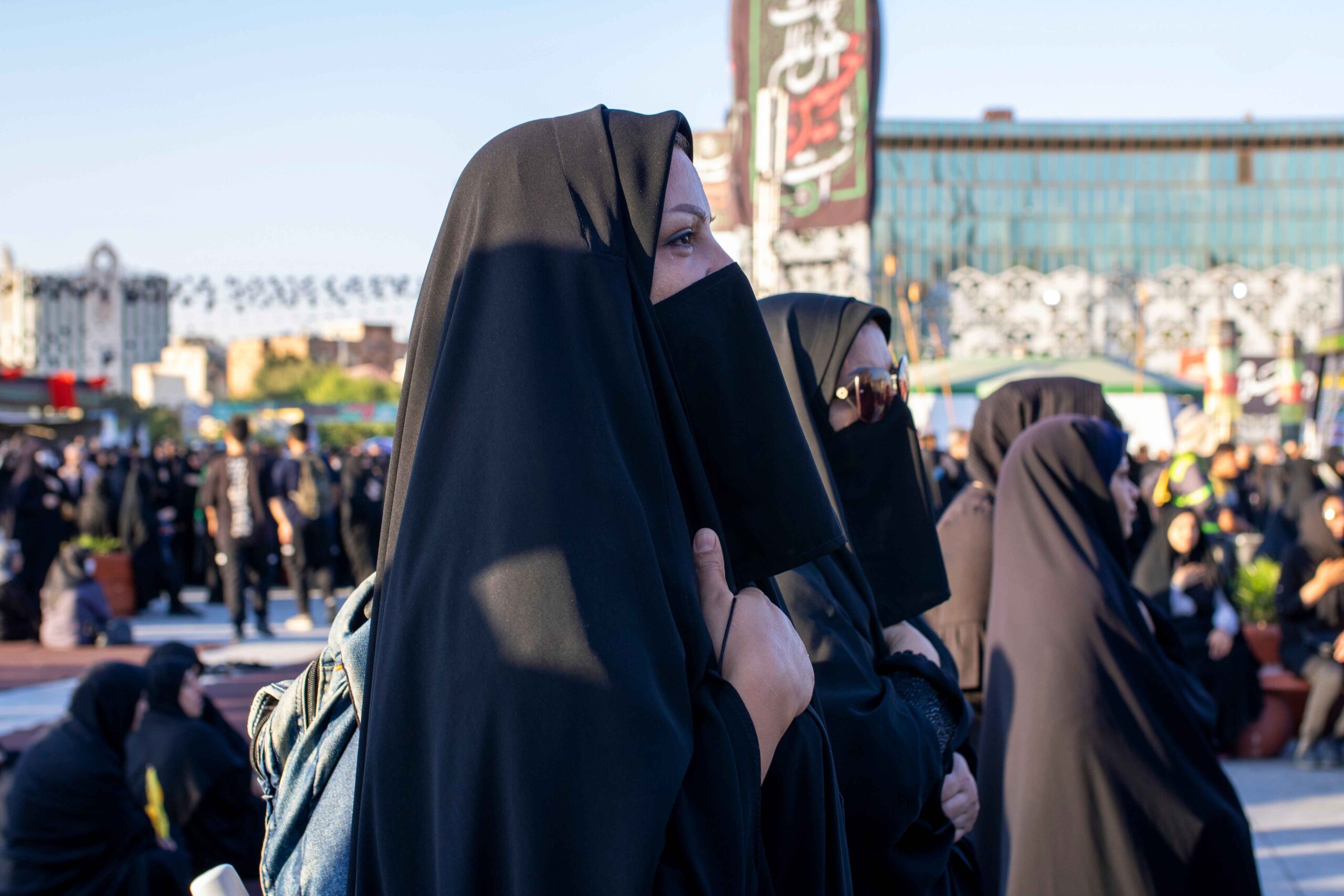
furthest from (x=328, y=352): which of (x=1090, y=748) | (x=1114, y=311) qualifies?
(x=1090, y=748)

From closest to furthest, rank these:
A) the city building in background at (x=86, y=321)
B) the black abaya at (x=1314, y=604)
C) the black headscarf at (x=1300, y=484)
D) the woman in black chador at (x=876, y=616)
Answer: the woman in black chador at (x=876, y=616)
the black abaya at (x=1314, y=604)
the black headscarf at (x=1300, y=484)
the city building in background at (x=86, y=321)

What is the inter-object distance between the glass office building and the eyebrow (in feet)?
223

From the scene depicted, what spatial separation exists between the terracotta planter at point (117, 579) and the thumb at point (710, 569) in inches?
440

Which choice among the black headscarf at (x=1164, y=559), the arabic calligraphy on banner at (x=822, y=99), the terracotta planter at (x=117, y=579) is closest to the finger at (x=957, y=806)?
the black headscarf at (x=1164, y=559)

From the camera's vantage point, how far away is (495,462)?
1.06 meters

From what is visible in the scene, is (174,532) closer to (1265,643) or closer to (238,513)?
(238,513)

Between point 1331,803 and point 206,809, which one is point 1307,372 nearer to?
point 1331,803

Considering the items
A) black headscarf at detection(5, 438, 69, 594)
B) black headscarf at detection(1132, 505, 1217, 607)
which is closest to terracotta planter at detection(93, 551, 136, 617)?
black headscarf at detection(5, 438, 69, 594)

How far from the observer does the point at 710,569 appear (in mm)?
1146

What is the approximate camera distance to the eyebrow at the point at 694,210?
1.23 metres

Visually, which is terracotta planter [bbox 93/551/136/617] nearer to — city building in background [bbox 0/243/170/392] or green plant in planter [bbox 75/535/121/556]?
green plant in planter [bbox 75/535/121/556]

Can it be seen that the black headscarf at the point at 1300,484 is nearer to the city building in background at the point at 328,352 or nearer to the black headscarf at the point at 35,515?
the black headscarf at the point at 35,515

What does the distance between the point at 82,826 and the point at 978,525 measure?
2.93 m

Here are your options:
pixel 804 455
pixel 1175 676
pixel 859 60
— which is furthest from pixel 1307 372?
pixel 804 455
